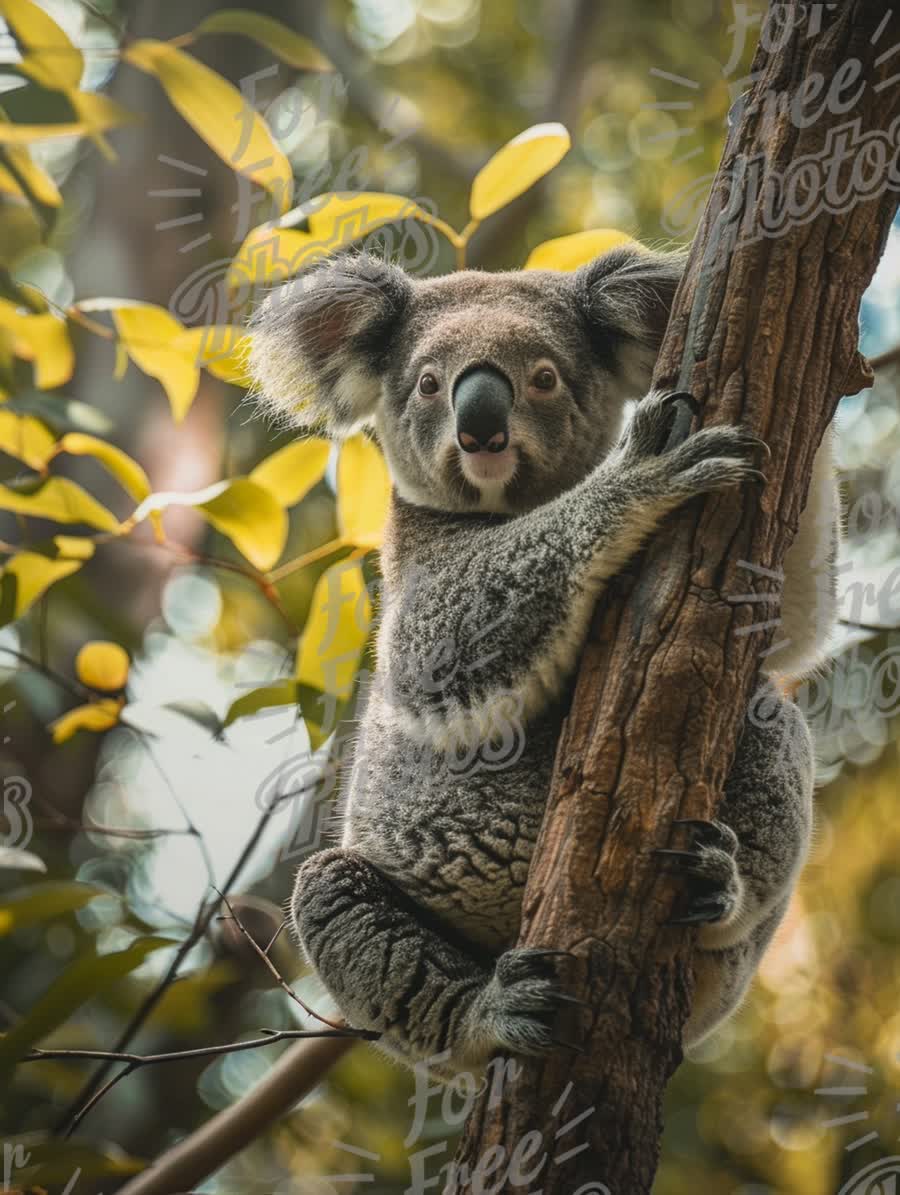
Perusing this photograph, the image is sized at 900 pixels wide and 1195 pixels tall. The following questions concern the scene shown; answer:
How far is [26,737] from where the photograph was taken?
4297mm

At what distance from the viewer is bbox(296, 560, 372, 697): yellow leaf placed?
114 inches

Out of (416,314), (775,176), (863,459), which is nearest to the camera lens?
(775,176)

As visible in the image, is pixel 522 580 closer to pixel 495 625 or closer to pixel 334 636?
pixel 495 625

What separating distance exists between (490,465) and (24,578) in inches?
46.5

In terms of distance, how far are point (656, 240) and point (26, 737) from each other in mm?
2792

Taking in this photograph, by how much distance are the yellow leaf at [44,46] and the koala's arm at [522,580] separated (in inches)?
52.1

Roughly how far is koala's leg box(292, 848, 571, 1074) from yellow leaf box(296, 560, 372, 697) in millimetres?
437

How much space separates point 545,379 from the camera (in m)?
2.77

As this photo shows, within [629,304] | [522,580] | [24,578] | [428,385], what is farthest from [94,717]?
[629,304]

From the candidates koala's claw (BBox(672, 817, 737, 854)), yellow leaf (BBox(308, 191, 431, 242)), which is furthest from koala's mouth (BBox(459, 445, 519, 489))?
koala's claw (BBox(672, 817, 737, 854))

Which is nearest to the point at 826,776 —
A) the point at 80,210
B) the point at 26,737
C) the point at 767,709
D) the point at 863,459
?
the point at 863,459

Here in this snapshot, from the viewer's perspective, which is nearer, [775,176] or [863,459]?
[775,176]

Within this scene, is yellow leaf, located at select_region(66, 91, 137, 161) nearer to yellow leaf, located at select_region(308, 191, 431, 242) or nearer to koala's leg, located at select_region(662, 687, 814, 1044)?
yellow leaf, located at select_region(308, 191, 431, 242)

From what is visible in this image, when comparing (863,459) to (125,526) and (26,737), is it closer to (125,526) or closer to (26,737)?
(125,526)
